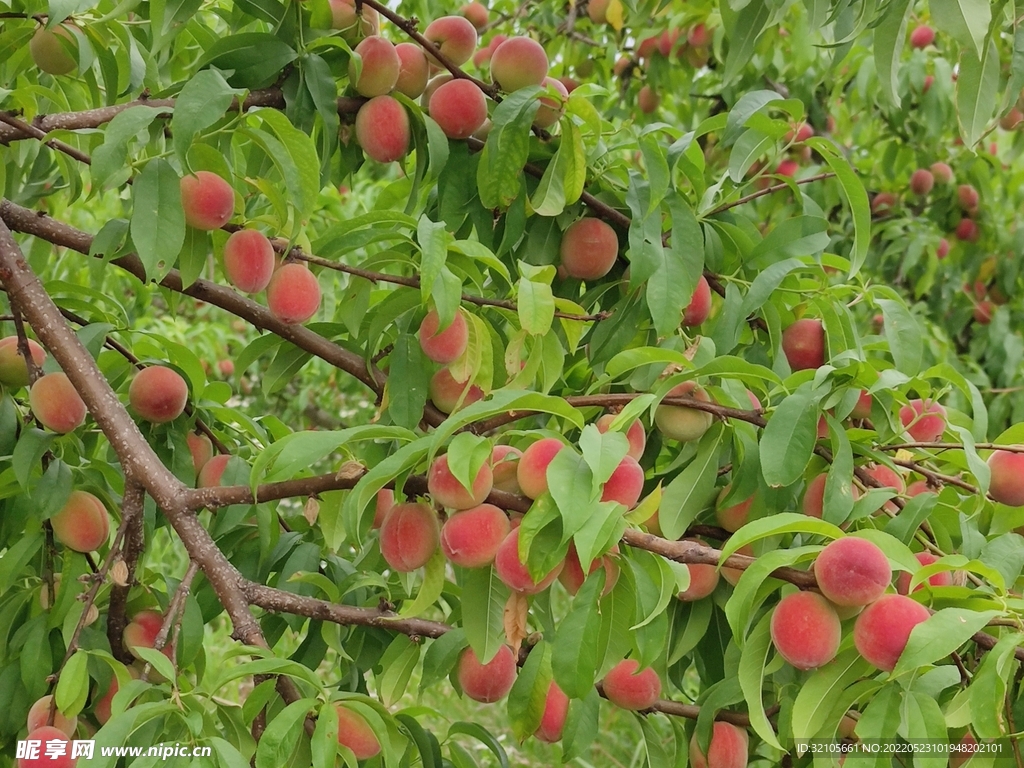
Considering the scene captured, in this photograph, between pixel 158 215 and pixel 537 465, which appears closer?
pixel 537 465

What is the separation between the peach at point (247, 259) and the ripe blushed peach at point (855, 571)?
59 centimetres

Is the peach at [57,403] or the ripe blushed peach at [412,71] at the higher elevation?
the ripe blushed peach at [412,71]

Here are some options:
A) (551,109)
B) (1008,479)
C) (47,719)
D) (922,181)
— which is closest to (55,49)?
(551,109)

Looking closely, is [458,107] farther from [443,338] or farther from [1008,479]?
[1008,479]

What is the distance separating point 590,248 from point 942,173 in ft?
6.14

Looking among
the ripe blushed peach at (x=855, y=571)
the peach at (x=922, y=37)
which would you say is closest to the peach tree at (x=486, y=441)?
the ripe blushed peach at (x=855, y=571)

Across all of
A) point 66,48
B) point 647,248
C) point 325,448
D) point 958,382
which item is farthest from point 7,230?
point 958,382

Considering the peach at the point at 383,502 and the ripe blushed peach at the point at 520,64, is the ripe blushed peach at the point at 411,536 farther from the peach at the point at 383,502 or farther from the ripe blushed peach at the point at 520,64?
the ripe blushed peach at the point at 520,64

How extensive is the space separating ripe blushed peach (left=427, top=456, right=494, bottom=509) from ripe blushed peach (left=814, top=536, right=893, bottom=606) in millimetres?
243

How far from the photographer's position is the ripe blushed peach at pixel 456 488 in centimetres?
72

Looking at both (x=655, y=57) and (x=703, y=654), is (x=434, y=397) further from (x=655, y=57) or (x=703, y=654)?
(x=655, y=57)

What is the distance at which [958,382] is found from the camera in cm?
92

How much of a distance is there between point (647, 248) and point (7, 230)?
2.10 ft

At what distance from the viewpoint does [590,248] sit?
1088 mm
